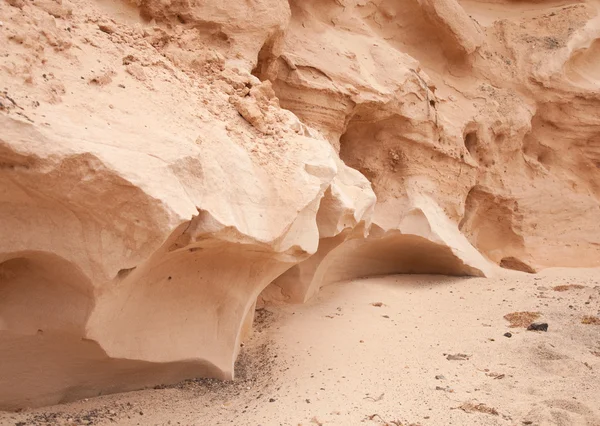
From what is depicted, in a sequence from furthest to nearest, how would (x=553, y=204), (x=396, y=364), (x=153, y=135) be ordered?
(x=553, y=204) < (x=396, y=364) < (x=153, y=135)

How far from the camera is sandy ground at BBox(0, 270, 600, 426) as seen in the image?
259 cm

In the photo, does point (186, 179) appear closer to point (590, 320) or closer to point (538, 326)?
point (538, 326)

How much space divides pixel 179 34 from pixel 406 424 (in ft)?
8.03

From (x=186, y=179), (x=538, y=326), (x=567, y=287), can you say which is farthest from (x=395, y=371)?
(x=567, y=287)

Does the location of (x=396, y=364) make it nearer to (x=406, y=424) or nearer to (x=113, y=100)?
(x=406, y=424)

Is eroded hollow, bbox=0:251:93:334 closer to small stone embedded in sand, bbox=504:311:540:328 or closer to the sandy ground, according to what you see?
the sandy ground

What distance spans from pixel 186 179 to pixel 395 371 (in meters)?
1.57

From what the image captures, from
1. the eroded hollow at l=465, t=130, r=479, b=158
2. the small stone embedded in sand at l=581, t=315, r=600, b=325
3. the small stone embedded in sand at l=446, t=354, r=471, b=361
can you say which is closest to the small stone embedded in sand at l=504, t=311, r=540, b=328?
the small stone embedded in sand at l=581, t=315, r=600, b=325

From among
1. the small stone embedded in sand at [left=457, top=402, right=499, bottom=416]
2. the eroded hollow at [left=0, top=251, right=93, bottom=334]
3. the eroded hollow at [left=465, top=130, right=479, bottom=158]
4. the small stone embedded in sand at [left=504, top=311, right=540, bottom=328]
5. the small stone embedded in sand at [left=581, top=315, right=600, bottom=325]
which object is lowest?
the eroded hollow at [left=0, top=251, right=93, bottom=334]

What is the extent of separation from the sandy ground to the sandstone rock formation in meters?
0.20

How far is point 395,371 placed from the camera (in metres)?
3.14

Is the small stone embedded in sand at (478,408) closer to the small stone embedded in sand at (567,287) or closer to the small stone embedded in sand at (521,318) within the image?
the small stone embedded in sand at (521,318)

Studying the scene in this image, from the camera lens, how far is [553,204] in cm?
684

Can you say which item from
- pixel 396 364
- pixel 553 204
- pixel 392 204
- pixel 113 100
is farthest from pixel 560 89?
pixel 113 100
